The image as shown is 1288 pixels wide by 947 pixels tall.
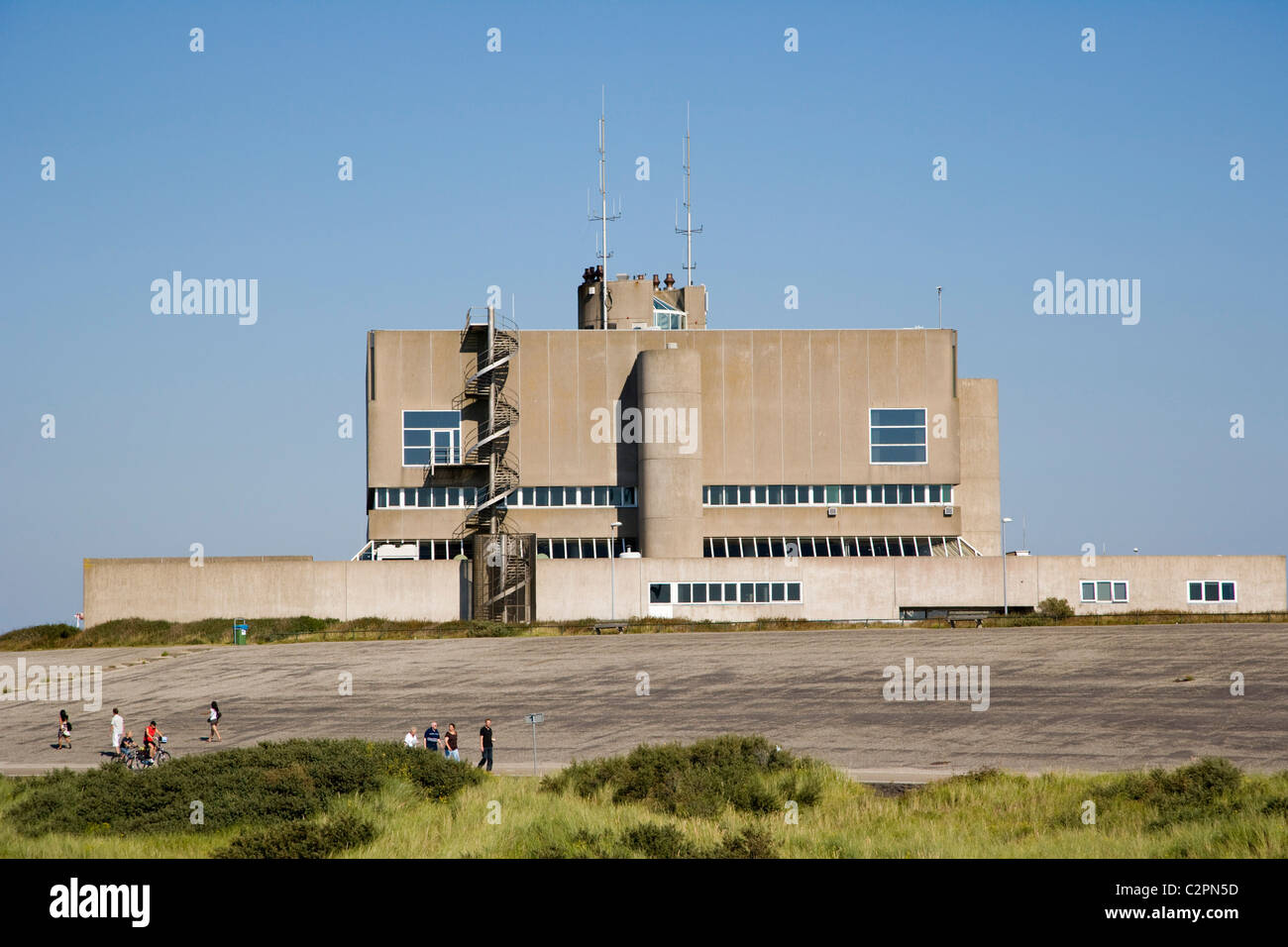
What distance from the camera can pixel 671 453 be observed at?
223 feet

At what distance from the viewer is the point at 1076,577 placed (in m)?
65.1

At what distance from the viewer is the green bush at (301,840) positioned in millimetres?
18531

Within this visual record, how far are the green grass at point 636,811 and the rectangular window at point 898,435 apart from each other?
46.2 m

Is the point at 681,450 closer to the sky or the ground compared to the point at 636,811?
closer to the sky

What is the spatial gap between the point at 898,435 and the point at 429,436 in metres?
25.7

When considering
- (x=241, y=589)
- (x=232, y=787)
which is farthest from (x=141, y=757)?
(x=241, y=589)

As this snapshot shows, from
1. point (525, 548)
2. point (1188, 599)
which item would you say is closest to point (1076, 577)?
point (1188, 599)

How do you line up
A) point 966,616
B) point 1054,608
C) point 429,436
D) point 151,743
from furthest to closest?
point 429,436
point 1054,608
point 966,616
point 151,743

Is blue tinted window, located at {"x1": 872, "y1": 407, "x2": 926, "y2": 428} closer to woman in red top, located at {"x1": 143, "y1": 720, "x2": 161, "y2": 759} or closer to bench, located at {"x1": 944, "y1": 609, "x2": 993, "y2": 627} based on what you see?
bench, located at {"x1": 944, "y1": 609, "x2": 993, "y2": 627}

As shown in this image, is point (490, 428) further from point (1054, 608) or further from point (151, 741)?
point (151, 741)

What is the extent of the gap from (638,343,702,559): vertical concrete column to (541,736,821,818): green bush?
40467 millimetres

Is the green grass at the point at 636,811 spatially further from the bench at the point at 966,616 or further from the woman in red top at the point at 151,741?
the bench at the point at 966,616

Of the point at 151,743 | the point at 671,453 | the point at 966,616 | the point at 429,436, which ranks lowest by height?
the point at 151,743
